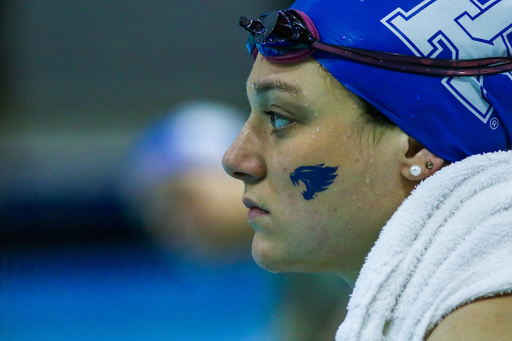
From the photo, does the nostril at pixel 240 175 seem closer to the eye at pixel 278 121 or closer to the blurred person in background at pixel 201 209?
the eye at pixel 278 121

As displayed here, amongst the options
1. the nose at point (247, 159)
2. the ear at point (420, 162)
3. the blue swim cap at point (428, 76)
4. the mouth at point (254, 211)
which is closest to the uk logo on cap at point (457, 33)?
the blue swim cap at point (428, 76)

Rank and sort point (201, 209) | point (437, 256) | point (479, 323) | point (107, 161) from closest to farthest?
point (479, 323) → point (437, 256) → point (201, 209) → point (107, 161)

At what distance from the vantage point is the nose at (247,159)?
1.46m

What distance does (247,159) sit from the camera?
1.47m

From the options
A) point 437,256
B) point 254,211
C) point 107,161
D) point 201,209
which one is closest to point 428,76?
point 437,256

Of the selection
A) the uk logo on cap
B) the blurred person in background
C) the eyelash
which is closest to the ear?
the uk logo on cap

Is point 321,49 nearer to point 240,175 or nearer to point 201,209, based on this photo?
point 240,175

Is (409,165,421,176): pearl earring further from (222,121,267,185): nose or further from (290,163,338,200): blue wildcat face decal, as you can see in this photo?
(222,121,267,185): nose

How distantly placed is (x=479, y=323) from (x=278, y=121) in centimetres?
76

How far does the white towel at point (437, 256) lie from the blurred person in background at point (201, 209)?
5.18 metres

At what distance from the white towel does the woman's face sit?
0.49 ft

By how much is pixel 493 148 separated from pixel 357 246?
0.48 meters

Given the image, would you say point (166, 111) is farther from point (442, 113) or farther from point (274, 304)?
point (442, 113)

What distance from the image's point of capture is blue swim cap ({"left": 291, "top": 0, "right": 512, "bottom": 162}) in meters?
1.35
